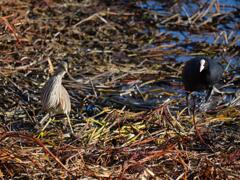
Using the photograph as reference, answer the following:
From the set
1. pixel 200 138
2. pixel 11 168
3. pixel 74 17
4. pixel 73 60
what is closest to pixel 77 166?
pixel 11 168

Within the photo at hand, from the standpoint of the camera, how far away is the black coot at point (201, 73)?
276 inches

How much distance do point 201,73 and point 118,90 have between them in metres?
1.00


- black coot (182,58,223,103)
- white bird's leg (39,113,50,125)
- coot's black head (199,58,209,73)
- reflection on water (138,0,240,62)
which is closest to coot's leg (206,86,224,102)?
black coot (182,58,223,103)

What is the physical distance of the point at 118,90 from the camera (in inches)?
263

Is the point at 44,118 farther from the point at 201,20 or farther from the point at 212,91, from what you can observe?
the point at 201,20

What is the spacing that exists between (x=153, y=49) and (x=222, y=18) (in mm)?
1720

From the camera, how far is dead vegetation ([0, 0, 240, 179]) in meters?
4.59

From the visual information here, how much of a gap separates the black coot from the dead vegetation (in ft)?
0.51

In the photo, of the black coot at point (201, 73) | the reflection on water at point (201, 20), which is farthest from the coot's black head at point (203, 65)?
the reflection on water at point (201, 20)

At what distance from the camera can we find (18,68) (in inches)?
263

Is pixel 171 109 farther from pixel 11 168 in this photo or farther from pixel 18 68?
pixel 11 168

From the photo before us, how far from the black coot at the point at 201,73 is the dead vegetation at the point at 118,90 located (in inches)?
6.1

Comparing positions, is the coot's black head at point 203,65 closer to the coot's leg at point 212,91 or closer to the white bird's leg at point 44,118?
the coot's leg at point 212,91

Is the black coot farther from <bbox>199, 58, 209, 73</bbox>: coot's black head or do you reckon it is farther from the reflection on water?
the reflection on water
